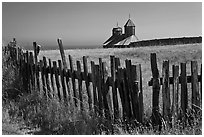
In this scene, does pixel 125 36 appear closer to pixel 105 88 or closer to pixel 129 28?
pixel 129 28

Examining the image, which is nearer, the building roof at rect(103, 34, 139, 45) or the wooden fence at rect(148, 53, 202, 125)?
the wooden fence at rect(148, 53, 202, 125)

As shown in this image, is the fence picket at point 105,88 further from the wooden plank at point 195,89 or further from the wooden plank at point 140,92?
the wooden plank at point 195,89

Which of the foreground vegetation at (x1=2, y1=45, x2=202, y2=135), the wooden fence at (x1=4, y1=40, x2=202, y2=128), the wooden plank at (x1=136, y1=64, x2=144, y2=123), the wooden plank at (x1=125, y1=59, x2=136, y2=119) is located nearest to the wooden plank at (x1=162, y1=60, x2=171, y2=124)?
the wooden fence at (x1=4, y1=40, x2=202, y2=128)

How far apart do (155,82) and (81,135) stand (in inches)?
52.1

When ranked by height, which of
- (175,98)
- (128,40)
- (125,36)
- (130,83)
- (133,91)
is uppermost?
(125,36)

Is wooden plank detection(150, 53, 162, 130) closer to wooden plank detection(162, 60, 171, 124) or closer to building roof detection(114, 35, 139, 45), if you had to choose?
wooden plank detection(162, 60, 171, 124)

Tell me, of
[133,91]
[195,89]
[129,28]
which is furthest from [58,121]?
[129,28]

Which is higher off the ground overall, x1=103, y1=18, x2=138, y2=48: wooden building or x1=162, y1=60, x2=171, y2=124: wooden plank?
x1=103, y1=18, x2=138, y2=48: wooden building

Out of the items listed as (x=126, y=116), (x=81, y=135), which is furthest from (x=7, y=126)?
(x=126, y=116)

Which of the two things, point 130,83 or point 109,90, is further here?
point 109,90

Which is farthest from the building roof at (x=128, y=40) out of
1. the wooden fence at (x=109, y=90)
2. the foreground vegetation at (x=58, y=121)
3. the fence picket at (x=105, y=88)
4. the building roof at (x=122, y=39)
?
the fence picket at (x=105, y=88)

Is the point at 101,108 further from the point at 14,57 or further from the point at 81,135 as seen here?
the point at 14,57

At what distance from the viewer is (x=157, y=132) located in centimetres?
421

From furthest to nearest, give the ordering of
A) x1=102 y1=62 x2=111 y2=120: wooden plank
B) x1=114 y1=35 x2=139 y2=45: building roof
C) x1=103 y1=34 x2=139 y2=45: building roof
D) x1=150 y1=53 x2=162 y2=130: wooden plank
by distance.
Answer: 1. x1=103 y1=34 x2=139 y2=45: building roof
2. x1=114 y1=35 x2=139 y2=45: building roof
3. x1=102 y1=62 x2=111 y2=120: wooden plank
4. x1=150 y1=53 x2=162 y2=130: wooden plank
